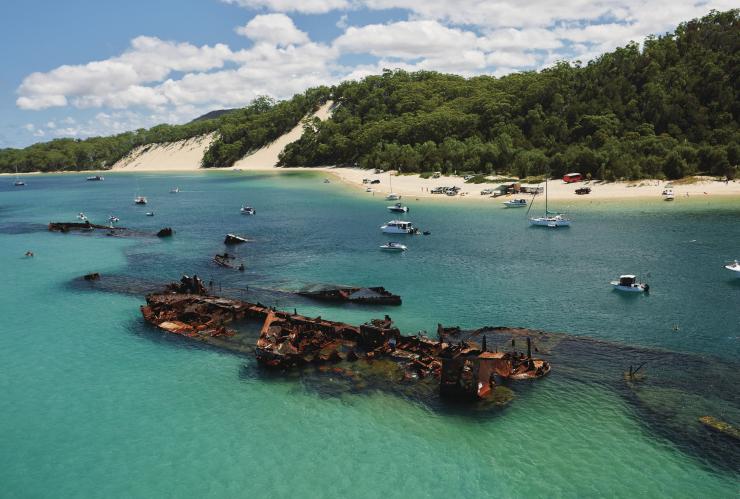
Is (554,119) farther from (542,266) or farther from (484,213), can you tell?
(542,266)

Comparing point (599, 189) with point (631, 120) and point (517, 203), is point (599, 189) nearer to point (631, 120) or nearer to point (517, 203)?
point (517, 203)

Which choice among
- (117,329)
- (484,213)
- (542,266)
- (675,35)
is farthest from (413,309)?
(675,35)

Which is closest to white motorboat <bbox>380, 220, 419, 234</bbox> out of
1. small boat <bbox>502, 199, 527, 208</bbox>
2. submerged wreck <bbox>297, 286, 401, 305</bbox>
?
submerged wreck <bbox>297, 286, 401, 305</bbox>

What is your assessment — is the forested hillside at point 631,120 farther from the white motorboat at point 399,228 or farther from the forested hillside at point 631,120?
the white motorboat at point 399,228

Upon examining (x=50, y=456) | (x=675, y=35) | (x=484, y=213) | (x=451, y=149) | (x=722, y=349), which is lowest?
(x=50, y=456)

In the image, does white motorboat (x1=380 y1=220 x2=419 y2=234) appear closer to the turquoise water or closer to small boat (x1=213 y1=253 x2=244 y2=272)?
the turquoise water

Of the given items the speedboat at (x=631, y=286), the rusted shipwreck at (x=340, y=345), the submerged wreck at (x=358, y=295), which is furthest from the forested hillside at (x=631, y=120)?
the rusted shipwreck at (x=340, y=345)

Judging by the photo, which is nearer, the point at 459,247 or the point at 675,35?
the point at 459,247
